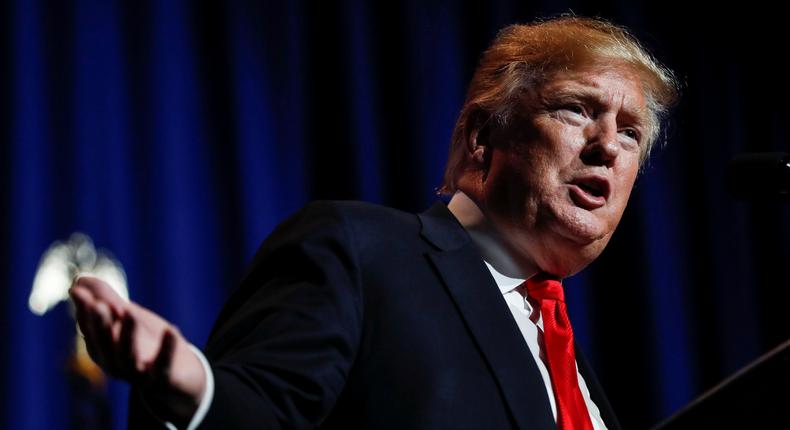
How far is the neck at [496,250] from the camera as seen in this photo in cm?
168

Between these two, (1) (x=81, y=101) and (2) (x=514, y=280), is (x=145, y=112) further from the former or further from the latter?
(2) (x=514, y=280)

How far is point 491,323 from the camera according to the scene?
1445 millimetres

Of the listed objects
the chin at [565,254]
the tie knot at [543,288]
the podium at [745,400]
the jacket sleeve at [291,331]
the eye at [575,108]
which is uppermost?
the eye at [575,108]

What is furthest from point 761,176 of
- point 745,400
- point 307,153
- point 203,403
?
point 307,153

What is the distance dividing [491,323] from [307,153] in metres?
1.25

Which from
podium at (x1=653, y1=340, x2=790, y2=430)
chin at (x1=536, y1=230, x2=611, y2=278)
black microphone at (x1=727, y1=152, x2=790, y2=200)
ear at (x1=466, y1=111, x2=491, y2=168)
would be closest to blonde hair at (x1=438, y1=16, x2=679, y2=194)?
ear at (x1=466, y1=111, x2=491, y2=168)

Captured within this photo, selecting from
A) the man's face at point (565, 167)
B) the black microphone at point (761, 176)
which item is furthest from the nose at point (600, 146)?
the black microphone at point (761, 176)

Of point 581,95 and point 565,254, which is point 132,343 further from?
point 581,95

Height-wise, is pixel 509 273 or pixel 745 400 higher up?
pixel 745 400

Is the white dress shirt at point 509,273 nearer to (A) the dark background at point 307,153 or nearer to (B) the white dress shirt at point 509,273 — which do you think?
(B) the white dress shirt at point 509,273

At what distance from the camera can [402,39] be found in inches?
111

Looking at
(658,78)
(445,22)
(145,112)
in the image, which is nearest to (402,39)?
(445,22)

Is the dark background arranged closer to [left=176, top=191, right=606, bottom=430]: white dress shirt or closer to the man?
the man

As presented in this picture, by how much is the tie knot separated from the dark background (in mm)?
965
